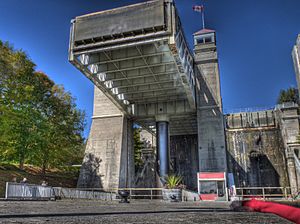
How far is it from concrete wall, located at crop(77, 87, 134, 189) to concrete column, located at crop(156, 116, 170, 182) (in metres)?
3.95

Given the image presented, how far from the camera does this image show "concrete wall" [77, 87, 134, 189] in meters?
30.2

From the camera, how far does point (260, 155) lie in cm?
3853

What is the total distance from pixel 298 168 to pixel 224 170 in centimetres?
997

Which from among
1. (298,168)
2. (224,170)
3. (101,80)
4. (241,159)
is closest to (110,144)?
(101,80)

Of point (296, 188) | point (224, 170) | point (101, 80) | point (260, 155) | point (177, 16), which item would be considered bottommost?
point (296, 188)

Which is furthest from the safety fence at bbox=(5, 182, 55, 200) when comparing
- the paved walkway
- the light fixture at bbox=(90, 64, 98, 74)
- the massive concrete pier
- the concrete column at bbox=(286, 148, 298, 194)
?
the concrete column at bbox=(286, 148, 298, 194)

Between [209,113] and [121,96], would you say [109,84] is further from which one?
[209,113]

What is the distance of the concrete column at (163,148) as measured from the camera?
30542 millimetres

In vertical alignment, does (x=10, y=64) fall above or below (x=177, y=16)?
below

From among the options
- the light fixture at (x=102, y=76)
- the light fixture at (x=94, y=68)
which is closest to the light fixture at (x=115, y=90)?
the light fixture at (x=102, y=76)

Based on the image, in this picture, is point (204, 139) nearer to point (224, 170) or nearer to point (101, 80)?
point (224, 170)

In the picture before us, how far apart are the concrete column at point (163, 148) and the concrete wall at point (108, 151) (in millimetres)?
3954

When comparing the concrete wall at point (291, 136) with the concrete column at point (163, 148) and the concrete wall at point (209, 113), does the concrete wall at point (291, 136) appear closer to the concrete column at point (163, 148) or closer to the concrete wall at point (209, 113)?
the concrete wall at point (209, 113)

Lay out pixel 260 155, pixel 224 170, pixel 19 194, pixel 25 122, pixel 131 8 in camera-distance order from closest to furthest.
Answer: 1. pixel 19 194
2. pixel 131 8
3. pixel 25 122
4. pixel 224 170
5. pixel 260 155
